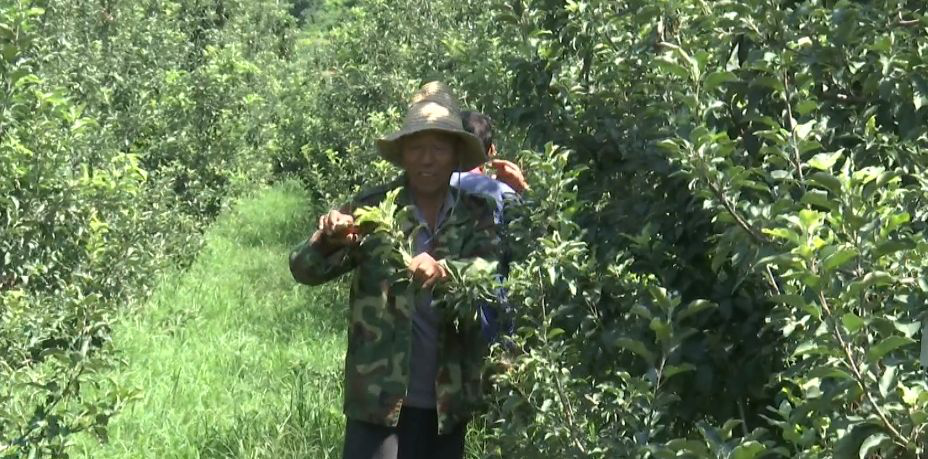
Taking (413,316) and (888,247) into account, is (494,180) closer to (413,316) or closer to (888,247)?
(413,316)

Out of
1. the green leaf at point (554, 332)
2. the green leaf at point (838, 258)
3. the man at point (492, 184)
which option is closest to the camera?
the green leaf at point (838, 258)

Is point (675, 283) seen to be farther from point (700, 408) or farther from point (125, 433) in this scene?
point (125, 433)

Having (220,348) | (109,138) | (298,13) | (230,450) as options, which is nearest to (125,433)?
(230,450)

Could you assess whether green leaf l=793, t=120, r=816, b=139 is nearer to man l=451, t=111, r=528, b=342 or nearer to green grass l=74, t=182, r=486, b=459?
man l=451, t=111, r=528, b=342

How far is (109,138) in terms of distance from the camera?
7.67 metres

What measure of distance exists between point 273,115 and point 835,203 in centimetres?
1477

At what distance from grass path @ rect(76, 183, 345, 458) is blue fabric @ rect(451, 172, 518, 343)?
0.94m

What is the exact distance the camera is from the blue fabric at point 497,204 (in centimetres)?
298

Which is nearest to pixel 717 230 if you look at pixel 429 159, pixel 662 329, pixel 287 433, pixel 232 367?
pixel 662 329

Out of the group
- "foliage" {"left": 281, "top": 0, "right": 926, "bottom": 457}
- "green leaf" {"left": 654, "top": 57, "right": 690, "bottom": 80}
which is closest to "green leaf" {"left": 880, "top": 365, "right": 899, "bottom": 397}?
"foliage" {"left": 281, "top": 0, "right": 926, "bottom": 457}

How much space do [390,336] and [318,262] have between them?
0.93 ft

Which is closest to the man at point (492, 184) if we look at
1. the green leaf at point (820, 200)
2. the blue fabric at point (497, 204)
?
the blue fabric at point (497, 204)

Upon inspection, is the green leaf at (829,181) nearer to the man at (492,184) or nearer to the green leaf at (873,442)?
Answer: the green leaf at (873,442)

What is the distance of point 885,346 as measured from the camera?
1660mm
